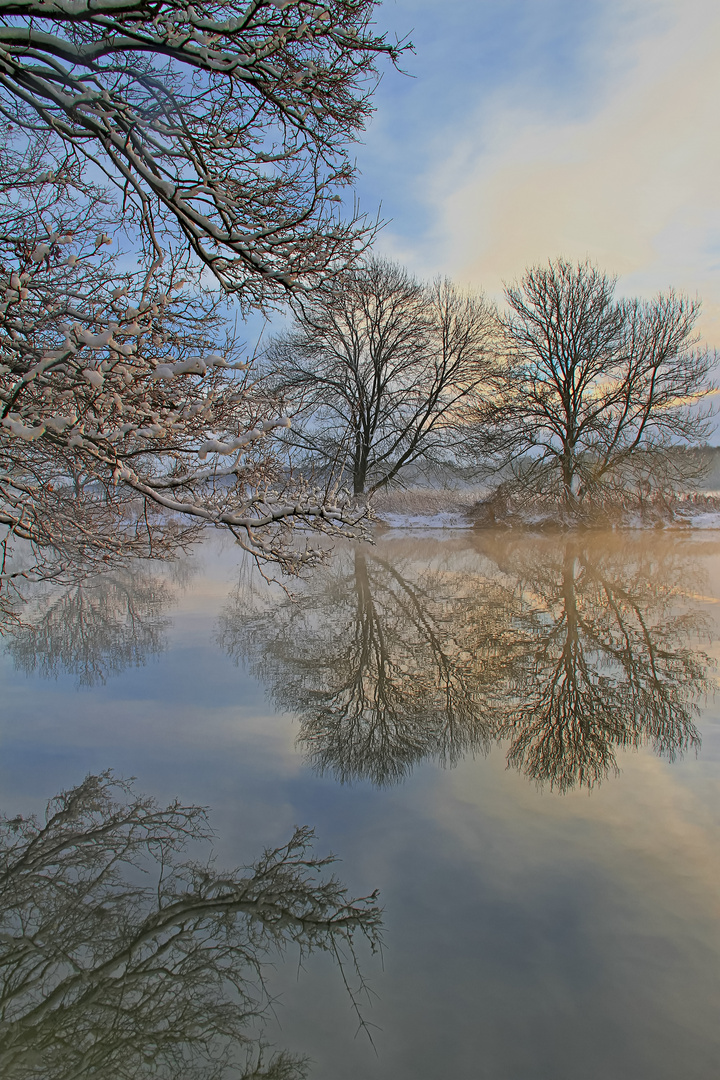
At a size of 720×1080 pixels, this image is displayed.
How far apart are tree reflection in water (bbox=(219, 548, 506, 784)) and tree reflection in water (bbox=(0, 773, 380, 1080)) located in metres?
1.35

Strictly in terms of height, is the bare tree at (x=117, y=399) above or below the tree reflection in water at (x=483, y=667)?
above

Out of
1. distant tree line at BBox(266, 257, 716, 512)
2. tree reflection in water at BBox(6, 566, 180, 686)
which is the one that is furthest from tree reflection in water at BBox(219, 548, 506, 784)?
distant tree line at BBox(266, 257, 716, 512)

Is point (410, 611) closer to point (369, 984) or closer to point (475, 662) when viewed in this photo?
point (475, 662)

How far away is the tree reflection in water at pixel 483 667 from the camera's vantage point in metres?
5.21

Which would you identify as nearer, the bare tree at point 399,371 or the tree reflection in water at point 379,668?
the tree reflection in water at point 379,668

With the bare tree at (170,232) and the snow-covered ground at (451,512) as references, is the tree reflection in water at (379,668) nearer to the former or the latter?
the bare tree at (170,232)

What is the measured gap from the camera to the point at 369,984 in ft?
9.09

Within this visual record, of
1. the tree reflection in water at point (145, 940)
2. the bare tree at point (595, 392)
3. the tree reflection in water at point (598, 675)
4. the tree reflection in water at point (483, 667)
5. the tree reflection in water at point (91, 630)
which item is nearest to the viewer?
the tree reflection in water at point (145, 940)

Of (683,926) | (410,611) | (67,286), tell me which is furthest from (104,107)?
(410,611)

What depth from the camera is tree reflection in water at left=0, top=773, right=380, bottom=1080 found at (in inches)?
97.7

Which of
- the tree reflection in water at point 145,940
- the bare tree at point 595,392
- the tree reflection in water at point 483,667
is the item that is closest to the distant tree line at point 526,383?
the bare tree at point 595,392

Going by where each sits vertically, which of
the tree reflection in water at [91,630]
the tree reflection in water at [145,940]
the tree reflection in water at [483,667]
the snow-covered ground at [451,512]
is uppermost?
the snow-covered ground at [451,512]

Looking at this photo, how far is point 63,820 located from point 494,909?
8.51 feet

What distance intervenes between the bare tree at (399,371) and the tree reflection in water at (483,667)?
521 inches
